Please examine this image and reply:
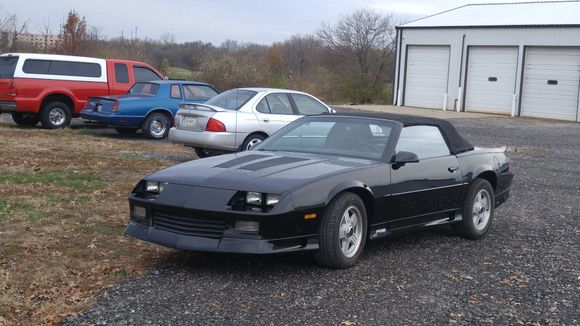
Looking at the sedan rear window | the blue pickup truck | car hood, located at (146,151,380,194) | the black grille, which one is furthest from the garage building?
the black grille

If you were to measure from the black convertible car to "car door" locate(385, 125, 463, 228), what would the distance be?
1 cm

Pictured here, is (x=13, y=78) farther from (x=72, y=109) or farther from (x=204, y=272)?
(x=204, y=272)

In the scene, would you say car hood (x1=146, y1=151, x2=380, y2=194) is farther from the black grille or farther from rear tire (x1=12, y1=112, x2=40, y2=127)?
rear tire (x1=12, y1=112, x2=40, y2=127)

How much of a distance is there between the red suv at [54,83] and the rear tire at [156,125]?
2.17 meters

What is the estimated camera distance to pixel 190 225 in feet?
17.8

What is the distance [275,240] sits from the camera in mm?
5316

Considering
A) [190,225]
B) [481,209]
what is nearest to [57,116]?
[481,209]

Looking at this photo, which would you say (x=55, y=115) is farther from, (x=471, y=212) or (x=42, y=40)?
(x=42, y=40)

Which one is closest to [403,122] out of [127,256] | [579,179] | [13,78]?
[127,256]

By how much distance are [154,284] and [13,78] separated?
1239cm

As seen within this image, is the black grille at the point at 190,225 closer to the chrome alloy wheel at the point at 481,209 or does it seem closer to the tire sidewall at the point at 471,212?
the tire sidewall at the point at 471,212

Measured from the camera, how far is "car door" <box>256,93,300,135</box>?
12047 mm

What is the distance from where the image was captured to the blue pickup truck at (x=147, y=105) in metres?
15.5

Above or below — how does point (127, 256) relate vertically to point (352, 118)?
below
